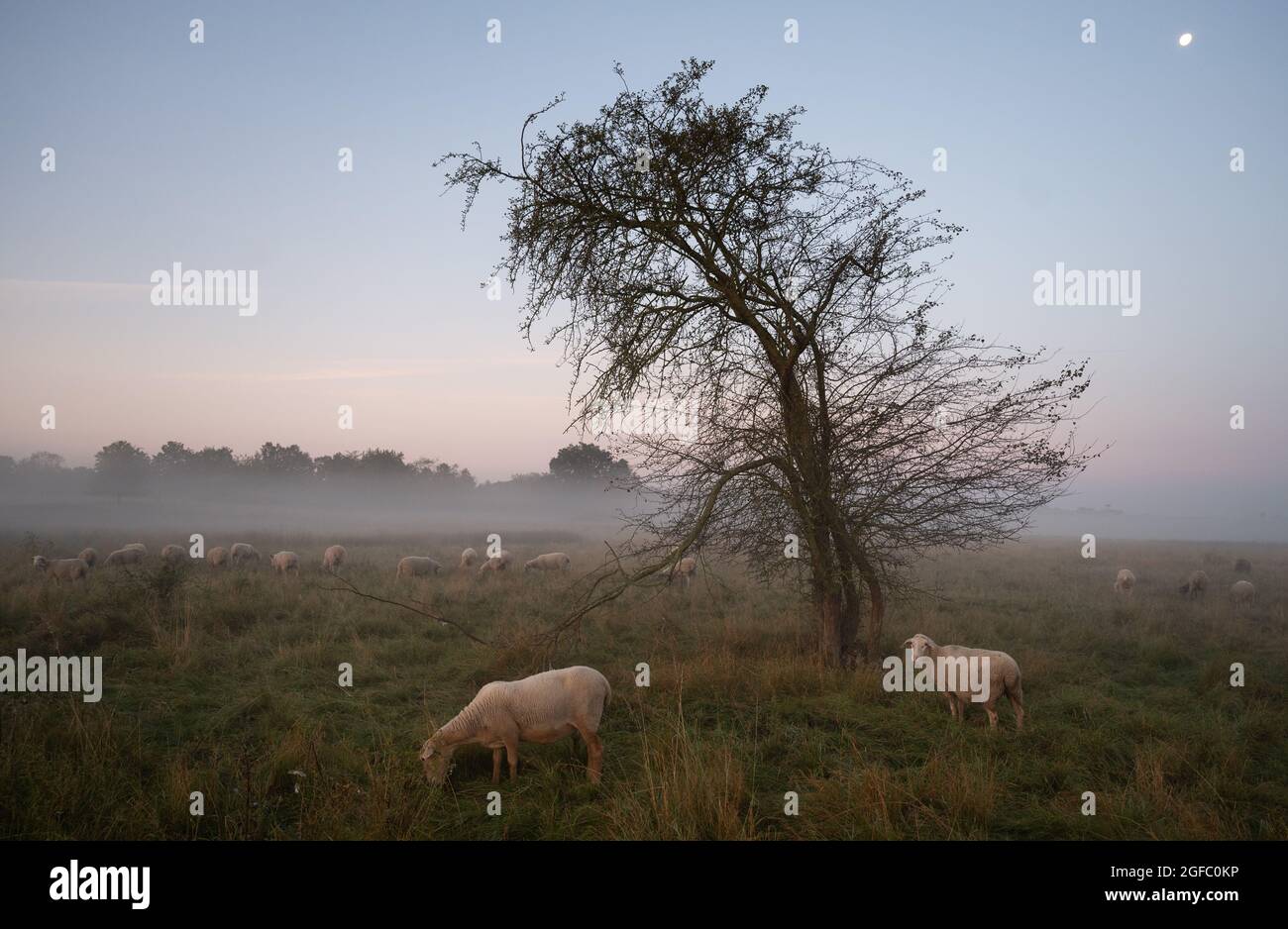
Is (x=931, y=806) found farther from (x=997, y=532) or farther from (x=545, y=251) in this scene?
(x=545, y=251)

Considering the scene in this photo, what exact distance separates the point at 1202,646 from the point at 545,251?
550 inches

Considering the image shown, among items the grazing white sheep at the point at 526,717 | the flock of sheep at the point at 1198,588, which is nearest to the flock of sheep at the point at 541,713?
the grazing white sheep at the point at 526,717

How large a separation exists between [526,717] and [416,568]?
15.3 meters

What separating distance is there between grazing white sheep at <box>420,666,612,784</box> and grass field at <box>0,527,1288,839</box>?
322mm

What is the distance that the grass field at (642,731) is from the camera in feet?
15.3

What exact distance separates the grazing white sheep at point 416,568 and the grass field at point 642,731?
18.1 ft

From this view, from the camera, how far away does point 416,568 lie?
19594 mm

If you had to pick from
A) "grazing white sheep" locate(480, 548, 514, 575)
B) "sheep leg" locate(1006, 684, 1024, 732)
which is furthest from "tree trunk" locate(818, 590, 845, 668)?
"grazing white sheep" locate(480, 548, 514, 575)

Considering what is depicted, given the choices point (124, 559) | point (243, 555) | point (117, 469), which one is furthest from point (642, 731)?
point (117, 469)

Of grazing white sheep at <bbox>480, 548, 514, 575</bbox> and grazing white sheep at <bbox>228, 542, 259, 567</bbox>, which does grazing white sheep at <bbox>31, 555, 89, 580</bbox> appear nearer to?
grazing white sheep at <bbox>228, 542, 259, 567</bbox>

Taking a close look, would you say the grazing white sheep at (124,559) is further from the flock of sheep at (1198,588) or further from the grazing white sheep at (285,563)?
the flock of sheep at (1198,588)

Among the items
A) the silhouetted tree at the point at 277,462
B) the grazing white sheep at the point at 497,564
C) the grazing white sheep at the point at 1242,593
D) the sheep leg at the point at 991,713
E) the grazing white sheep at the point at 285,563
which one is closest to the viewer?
the sheep leg at the point at 991,713
